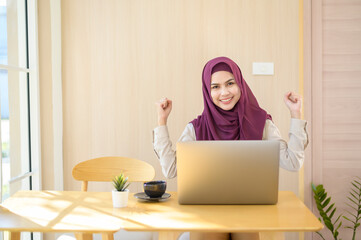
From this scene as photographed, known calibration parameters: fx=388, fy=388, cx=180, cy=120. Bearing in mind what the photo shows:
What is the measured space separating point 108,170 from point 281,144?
97 centimetres

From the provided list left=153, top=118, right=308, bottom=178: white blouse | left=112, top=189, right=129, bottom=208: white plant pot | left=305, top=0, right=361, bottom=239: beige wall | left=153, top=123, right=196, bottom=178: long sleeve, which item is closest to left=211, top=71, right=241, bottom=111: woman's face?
left=153, top=118, right=308, bottom=178: white blouse

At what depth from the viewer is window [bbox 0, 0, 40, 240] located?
2.21 meters

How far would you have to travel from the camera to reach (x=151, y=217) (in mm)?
1342

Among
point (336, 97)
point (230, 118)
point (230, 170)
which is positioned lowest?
point (230, 170)

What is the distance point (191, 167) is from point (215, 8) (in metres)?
1.72

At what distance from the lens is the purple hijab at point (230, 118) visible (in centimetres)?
198

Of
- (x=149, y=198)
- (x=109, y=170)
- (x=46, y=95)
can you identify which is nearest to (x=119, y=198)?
(x=149, y=198)

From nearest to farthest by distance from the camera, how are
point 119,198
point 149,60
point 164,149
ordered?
1. point 119,198
2. point 164,149
3. point 149,60

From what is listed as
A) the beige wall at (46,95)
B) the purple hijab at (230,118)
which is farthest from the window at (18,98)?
the purple hijab at (230,118)

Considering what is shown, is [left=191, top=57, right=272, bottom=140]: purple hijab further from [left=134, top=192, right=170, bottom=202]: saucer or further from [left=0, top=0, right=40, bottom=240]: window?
[left=0, top=0, right=40, bottom=240]: window

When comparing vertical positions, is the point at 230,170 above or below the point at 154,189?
above


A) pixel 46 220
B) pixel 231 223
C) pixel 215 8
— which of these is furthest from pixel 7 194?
pixel 215 8

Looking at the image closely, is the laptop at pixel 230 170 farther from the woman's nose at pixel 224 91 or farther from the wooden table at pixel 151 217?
the woman's nose at pixel 224 91

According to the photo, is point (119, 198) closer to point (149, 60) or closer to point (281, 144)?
point (281, 144)
